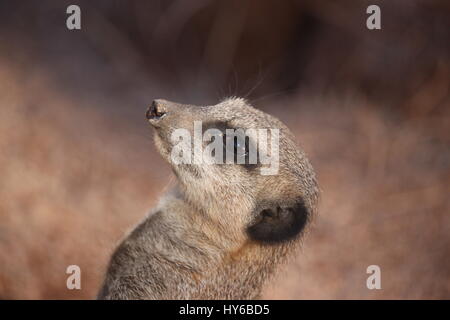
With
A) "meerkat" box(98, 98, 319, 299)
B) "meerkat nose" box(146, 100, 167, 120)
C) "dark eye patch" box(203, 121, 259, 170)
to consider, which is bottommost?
"meerkat" box(98, 98, 319, 299)

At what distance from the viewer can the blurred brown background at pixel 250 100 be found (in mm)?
3965

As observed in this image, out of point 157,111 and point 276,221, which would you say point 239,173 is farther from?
point 157,111

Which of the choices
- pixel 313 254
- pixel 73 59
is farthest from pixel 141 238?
pixel 73 59

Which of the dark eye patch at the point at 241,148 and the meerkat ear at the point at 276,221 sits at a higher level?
the dark eye patch at the point at 241,148

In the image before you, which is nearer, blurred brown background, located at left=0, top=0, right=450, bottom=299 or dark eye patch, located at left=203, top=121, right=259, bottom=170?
dark eye patch, located at left=203, top=121, right=259, bottom=170

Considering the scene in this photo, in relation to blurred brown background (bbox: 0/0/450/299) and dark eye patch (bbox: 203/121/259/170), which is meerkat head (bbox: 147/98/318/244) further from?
blurred brown background (bbox: 0/0/450/299)

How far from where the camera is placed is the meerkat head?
Answer: 2.45 metres

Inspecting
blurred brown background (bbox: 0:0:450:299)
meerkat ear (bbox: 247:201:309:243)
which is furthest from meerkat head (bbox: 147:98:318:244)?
blurred brown background (bbox: 0:0:450:299)

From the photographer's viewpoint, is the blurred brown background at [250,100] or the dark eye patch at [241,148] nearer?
the dark eye patch at [241,148]

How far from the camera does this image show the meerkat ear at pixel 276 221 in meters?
2.46

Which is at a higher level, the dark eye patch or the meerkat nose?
the meerkat nose

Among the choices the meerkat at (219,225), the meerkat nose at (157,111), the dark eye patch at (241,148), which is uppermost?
the meerkat nose at (157,111)

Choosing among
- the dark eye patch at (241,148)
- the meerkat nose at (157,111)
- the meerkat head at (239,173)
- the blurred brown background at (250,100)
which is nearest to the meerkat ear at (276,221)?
the meerkat head at (239,173)

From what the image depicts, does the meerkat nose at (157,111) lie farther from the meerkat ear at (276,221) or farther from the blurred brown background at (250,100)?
the blurred brown background at (250,100)
